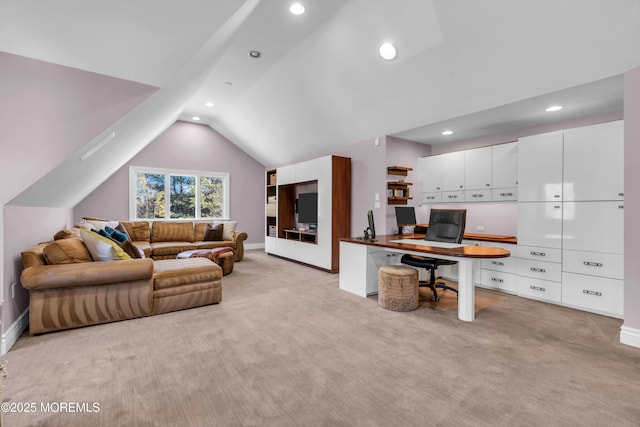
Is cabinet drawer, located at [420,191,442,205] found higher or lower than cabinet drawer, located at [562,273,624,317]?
higher

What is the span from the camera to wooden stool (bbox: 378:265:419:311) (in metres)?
3.40

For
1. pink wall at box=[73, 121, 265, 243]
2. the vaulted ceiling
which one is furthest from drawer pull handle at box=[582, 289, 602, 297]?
pink wall at box=[73, 121, 265, 243]

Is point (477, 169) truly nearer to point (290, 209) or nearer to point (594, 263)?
point (594, 263)

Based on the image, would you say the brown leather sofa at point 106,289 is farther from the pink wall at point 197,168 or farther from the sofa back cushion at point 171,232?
the pink wall at point 197,168

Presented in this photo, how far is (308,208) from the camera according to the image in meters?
6.18

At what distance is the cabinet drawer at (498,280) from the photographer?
403cm

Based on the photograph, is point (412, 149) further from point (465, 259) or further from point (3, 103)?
point (3, 103)

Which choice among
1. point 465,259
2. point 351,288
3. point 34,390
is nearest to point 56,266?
point 34,390

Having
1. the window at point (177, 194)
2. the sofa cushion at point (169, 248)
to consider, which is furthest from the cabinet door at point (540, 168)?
the window at point (177, 194)

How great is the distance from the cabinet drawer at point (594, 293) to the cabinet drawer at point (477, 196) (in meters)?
1.40

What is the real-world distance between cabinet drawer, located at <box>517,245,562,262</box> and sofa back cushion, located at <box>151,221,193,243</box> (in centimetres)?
612

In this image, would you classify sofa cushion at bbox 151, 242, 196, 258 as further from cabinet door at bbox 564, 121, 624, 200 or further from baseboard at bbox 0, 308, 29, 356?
cabinet door at bbox 564, 121, 624, 200

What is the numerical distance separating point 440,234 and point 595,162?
180cm

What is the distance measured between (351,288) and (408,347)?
1.69 metres
